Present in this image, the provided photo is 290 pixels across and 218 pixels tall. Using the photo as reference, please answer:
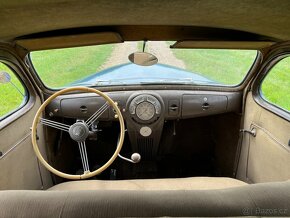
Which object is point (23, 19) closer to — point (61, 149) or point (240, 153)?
point (61, 149)

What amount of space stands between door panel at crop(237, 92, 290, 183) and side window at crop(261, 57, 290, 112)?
0.13 m

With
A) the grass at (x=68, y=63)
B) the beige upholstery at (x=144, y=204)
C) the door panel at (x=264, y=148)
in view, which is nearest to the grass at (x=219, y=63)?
the door panel at (x=264, y=148)

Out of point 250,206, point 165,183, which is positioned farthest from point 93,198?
point 165,183

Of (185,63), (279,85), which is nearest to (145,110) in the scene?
(185,63)

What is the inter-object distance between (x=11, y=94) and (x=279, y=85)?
2407mm

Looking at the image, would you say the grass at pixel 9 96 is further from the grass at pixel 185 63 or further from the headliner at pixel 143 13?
the headliner at pixel 143 13

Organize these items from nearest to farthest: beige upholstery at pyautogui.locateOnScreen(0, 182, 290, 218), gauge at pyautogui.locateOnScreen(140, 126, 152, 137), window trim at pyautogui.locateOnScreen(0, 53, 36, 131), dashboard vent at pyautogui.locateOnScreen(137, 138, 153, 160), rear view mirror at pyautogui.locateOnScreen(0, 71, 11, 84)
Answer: beige upholstery at pyautogui.locateOnScreen(0, 182, 290, 218) < rear view mirror at pyautogui.locateOnScreen(0, 71, 11, 84) < window trim at pyautogui.locateOnScreen(0, 53, 36, 131) < gauge at pyautogui.locateOnScreen(140, 126, 152, 137) < dashboard vent at pyautogui.locateOnScreen(137, 138, 153, 160)

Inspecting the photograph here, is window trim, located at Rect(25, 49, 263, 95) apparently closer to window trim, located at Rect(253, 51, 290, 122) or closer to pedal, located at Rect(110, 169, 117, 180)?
window trim, located at Rect(253, 51, 290, 122)

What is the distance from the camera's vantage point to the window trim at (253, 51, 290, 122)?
2.31m

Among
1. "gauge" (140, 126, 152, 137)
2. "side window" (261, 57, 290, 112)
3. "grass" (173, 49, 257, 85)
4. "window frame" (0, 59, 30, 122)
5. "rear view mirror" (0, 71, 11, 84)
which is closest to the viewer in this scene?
"rear view mirror" (0, 71, 11, 84)

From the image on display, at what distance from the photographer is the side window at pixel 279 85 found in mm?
2416

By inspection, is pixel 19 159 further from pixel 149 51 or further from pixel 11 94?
pixel 149 51

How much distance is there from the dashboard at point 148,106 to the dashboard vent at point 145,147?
0.4 inches

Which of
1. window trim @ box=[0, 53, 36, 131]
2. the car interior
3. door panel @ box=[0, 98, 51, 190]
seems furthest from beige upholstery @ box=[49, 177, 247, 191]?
window trim @ box=[0, 53, 36, 131]
